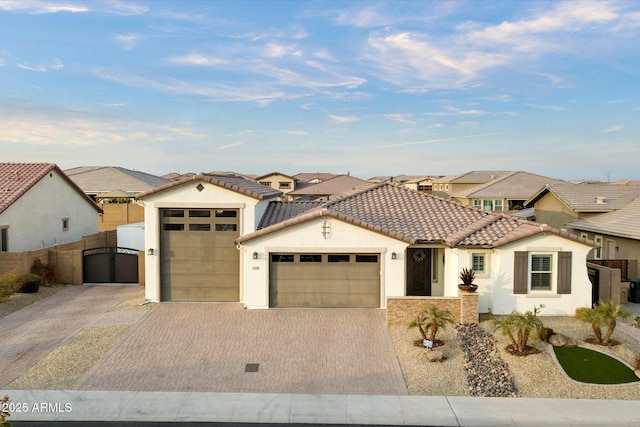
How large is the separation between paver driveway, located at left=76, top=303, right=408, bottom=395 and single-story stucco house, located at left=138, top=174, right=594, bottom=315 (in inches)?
41.7

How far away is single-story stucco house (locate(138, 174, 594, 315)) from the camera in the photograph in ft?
55.5

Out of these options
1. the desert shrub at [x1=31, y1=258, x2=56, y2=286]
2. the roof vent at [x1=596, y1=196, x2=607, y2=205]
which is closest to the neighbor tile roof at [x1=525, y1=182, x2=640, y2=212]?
the roof vent at [x1=596, y1=196, x2=607, y2=205]

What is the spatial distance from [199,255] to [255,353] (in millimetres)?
6379

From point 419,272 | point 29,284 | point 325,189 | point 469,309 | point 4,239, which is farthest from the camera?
point 325,189

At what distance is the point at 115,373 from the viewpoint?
12.6m

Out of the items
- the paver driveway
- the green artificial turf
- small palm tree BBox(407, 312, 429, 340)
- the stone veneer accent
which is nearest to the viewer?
the paver driveway

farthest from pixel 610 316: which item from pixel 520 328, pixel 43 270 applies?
pixel 43 270

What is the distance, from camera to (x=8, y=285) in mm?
19500

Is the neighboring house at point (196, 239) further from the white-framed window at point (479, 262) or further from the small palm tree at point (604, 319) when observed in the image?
the small palm tree at point (604, 319)

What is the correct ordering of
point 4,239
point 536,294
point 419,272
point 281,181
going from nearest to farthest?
point 536,294, point 419,272, point 4,239, point 281,181

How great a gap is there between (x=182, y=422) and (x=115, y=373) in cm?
350

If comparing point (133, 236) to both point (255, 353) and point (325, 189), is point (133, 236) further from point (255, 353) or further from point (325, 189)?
point (325, 189)

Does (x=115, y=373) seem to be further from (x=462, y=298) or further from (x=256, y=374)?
(x=462, y=298)

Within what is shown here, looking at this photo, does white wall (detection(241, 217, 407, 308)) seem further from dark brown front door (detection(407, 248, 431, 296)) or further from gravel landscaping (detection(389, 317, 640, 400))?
gravel landscaping (detection(389, 317, 640, 400))
